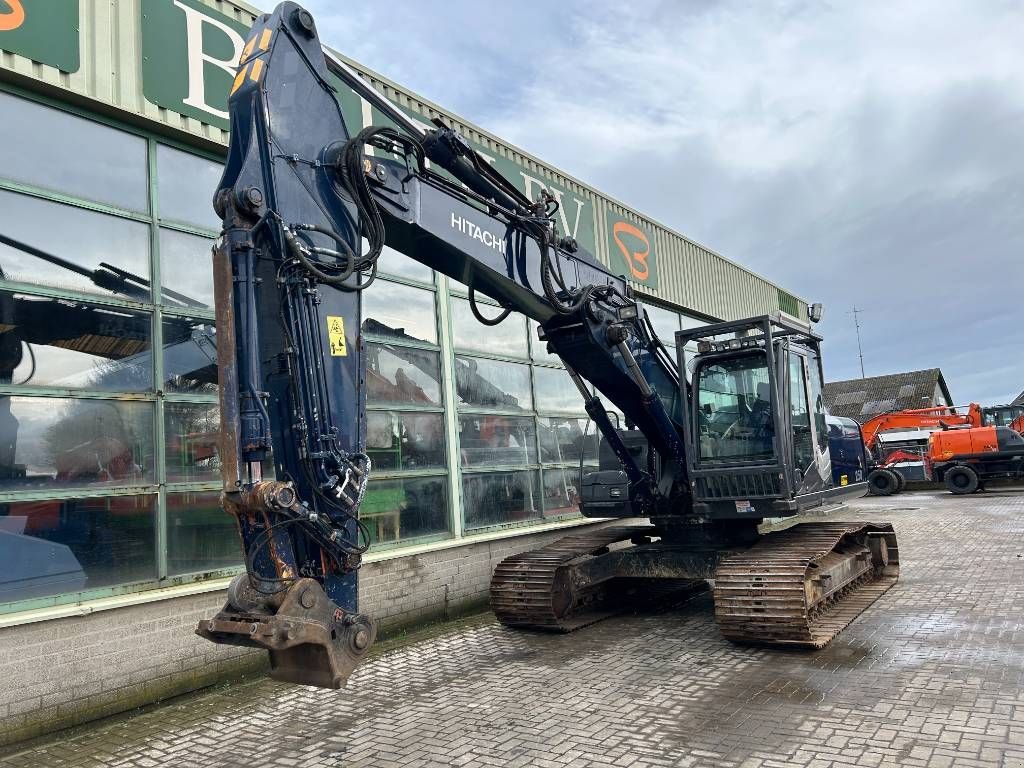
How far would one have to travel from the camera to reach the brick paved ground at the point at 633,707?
4.41 meters

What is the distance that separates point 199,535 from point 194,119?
361cm

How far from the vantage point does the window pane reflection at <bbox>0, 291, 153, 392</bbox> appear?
18.6 feet

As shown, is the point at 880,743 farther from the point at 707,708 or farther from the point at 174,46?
the point at 174,46

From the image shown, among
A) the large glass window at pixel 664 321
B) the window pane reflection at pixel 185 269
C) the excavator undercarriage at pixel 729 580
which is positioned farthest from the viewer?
the large glass window at pixel 664 321

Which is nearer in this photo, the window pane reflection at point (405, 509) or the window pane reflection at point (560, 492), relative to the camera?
the window pane reflection at point (405, 509)

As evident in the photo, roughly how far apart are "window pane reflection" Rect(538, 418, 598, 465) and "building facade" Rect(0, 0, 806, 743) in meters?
2.66

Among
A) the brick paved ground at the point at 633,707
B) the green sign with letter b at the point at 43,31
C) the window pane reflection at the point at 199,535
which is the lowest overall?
the brick paved ground at the point at 633,707

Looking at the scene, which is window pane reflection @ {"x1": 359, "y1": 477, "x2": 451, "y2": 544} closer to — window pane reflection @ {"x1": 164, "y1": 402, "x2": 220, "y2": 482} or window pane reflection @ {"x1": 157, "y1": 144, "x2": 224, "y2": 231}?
window pane reflection @ {"x1": 164, "y1": 402, "x2": 220, "y2": 482}

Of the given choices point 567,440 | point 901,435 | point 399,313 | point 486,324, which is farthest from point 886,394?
point 486,324

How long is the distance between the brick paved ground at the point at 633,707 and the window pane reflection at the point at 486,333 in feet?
12.1

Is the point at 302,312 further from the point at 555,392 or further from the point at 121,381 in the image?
the point at 555,392

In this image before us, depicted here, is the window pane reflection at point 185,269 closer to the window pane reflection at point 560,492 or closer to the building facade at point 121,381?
the building facade at point 121,381

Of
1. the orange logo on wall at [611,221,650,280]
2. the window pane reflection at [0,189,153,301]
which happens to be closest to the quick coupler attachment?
the window pane reflection at [0,189,153,301]

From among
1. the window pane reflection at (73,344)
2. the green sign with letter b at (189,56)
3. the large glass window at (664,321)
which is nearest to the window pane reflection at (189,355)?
the window pane reflection at (73,344)
